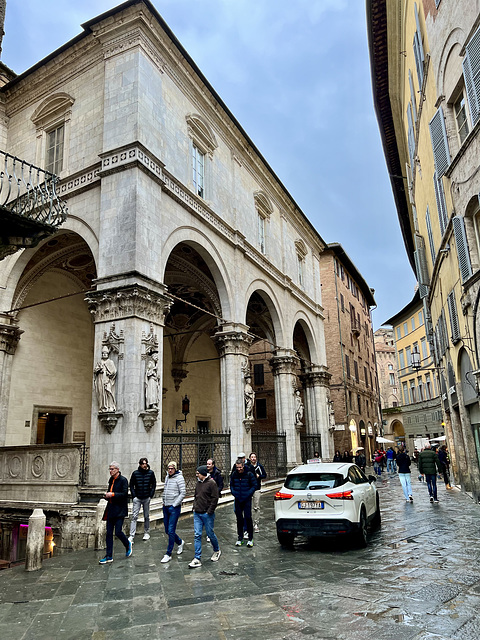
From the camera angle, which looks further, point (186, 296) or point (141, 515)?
point (186, 296)

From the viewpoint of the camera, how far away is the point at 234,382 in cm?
1666

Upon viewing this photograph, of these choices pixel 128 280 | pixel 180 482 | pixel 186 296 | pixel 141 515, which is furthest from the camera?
Result: pixel 186 296

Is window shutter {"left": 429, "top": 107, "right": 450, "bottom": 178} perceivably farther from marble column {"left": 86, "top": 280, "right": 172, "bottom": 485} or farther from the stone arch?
marble column {"left": 86, "top": 280, "right": 172, "bottom": 485}

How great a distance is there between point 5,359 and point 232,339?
298 inches

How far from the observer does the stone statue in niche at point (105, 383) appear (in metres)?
11.1

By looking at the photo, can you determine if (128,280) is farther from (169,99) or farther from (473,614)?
(473,614)

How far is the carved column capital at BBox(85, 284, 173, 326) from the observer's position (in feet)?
38.2

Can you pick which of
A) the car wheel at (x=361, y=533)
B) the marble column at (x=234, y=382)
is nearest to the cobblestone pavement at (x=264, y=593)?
the car wheel at (x=361, y=533)

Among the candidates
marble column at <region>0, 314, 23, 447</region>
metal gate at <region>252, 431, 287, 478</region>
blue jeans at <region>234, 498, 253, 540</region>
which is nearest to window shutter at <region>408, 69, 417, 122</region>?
metal gate at <region>252, 431, 287, 478</region>

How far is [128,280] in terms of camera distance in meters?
11.8

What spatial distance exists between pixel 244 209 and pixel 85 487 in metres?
13.0

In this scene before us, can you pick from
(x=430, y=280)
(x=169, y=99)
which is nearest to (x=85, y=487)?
(x=169, y=99)

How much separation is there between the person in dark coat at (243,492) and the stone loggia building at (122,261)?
10.8ft

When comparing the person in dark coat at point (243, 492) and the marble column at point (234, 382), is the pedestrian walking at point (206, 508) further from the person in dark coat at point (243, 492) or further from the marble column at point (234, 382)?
the marble column at point (234, 382)
